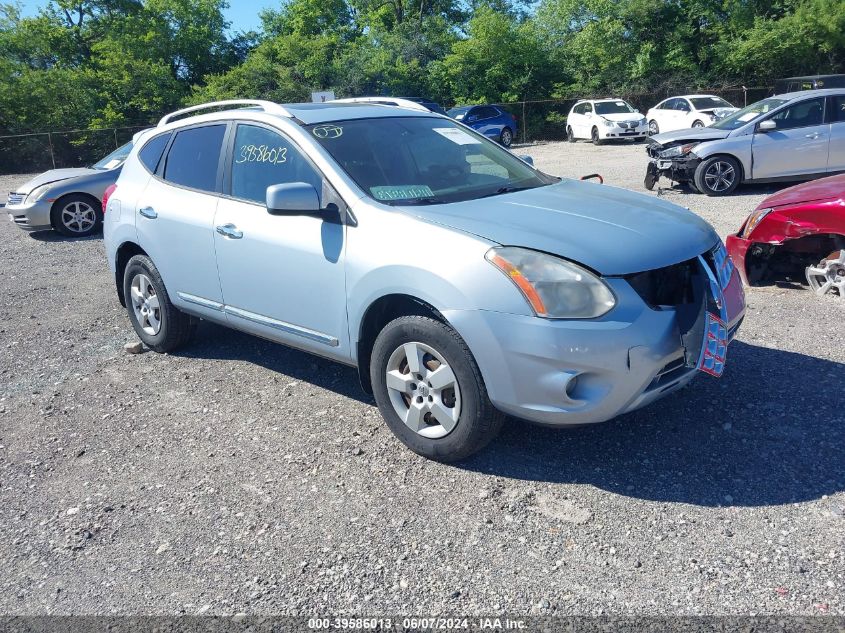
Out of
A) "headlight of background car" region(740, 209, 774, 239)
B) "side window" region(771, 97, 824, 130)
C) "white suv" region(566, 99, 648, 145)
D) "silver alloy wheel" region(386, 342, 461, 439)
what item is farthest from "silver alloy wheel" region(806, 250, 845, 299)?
"white suv" region(566, 99, 648, 145)

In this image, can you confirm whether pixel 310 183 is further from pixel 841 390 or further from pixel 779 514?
pixel 841 390

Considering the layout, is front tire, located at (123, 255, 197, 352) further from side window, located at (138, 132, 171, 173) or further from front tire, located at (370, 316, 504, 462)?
front tire, located at (370, 316, 504, 462)

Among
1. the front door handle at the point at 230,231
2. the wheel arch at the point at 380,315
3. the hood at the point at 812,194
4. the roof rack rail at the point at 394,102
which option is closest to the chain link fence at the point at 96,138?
the hood at the point at 812,194

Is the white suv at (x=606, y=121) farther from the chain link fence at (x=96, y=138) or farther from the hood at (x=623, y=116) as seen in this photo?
the chain link fence at (x=96, y=138)

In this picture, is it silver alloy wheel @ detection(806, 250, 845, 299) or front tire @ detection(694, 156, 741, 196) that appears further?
front tire @ detection(694, 156, 741, 196)

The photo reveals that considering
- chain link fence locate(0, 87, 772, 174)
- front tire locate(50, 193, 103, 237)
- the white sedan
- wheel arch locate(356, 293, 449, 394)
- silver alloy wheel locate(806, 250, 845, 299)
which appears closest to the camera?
wheel arch locate(356, 293, 449, 394)

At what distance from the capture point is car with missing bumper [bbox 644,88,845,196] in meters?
11.9

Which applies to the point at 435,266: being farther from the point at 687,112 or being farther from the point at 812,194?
the point at 687,112

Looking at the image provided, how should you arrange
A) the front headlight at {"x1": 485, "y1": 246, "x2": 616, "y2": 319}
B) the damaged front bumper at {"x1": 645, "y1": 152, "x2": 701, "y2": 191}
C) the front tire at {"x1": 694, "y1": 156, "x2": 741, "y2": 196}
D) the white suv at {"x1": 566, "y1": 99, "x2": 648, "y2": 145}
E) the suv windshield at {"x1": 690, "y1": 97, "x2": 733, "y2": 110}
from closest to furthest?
the front headlight at {"x1": 485, "y1": 246, "x2": 616, "y2": 319}
the front tire at {"x1": 694, "y1": 156, "x2": 741, "y2": 196}
the damaged front bumper at {"x1": 645, "y1": 152, "x2": 701, "y2": 191}
the suv windshield at {"x1": 690, "y1": 97, "x2": 733, "y2": 110}
the white suv at {"x1": 566, "y1": 99, "x2": 648, "y2": 145}

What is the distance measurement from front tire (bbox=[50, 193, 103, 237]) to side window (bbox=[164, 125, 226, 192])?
727 centimetres

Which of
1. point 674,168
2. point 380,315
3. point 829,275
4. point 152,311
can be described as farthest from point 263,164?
point 674,168

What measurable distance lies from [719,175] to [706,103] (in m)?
14.2

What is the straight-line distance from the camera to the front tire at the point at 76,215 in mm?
11719

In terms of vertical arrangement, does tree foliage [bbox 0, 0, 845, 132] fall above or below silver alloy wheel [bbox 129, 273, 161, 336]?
above
